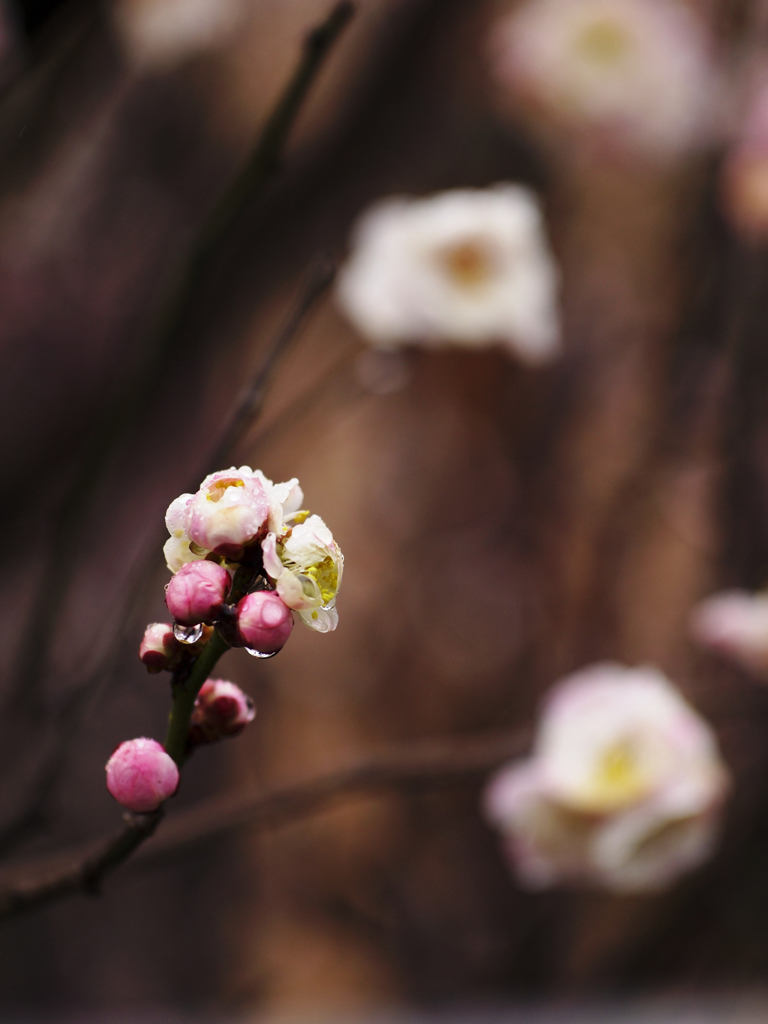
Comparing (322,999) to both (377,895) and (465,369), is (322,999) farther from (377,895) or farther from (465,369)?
(465,369)

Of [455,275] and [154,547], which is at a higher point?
[154,547]

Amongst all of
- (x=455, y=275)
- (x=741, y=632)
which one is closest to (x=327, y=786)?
(x=741, y=632)

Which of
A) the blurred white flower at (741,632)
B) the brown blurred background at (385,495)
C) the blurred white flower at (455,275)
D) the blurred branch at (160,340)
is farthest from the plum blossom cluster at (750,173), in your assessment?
the blurred branch at (160,340)

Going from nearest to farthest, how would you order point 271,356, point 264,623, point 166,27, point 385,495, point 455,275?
point 264,623 < point 271,356 < point 455,275 < point 166,27 < point 385,495

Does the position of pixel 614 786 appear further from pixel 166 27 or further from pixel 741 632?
pixel 166 27

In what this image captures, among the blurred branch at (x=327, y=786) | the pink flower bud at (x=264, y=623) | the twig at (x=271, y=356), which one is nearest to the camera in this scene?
the pink flower bud at (x=264, y=623)

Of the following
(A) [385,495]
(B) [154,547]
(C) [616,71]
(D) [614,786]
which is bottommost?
Answer: (A) [385,495]

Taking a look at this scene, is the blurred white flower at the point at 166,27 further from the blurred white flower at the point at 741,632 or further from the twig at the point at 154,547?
the blurred white flower at the point at 741,632
